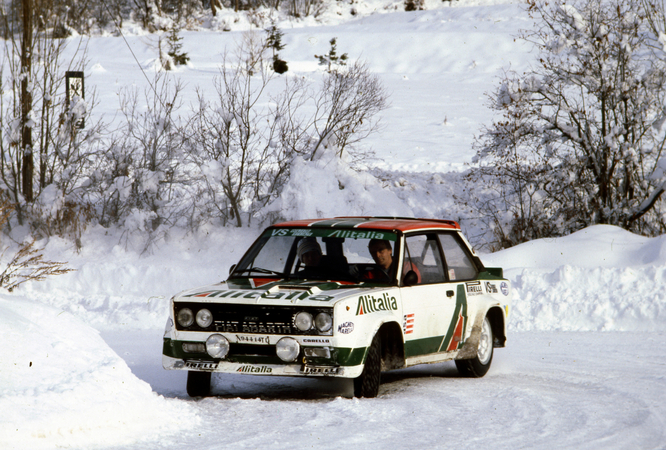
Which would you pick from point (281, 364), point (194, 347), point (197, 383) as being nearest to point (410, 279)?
point (281, 364)

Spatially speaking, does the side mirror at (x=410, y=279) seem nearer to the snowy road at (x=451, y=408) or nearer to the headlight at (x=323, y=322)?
the snowy road at (x=451, y=408)

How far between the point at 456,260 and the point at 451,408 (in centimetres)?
207

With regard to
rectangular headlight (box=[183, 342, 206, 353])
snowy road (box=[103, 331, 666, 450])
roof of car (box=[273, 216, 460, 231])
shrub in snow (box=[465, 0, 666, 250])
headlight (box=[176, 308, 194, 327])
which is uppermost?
shrub in snow (box=[465, 0, 666, 250])

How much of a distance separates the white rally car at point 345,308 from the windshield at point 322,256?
0.4 inches

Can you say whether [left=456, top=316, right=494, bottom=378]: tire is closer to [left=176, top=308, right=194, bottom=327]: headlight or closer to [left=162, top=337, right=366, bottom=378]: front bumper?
[left=162, top=337, right=366, bottom=378]: front bumper

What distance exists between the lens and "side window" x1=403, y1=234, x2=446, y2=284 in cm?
750

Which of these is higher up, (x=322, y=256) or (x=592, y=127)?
(x=592, y=127)

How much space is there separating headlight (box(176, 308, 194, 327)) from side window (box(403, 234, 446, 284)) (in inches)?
82.1

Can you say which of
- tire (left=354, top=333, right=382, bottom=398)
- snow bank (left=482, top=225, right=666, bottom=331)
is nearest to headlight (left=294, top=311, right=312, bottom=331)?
tire (left=354, top=333, right=382, bottom=398)

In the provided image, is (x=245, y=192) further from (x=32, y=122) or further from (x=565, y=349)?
(x=565, y=349)

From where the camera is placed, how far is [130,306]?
1270 centimetres

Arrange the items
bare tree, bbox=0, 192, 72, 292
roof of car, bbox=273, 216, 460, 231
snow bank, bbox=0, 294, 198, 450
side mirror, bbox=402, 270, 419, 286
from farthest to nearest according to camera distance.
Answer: bare tree, bbox=0, 192, 72, 292 < roof of car, bbox=273, 216, 460, 231 < side mirror, bbox=402, 270, 419, 286 < snow bank, bbox=0, 294, 198, 450

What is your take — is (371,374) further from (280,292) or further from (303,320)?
(280,292)

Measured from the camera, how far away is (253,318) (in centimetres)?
625
